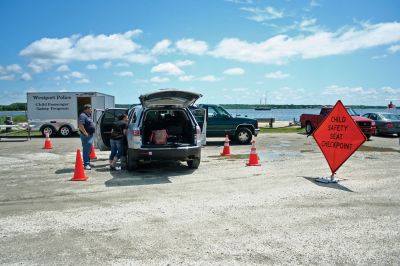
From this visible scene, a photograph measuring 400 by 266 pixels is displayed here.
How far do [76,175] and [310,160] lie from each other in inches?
290

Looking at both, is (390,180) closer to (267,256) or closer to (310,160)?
(310,160)

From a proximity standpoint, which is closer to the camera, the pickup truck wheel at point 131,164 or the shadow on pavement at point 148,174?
the shadow on pavement at point 148,174

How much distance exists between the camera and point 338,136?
339 inches

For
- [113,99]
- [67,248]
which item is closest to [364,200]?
[67,248]

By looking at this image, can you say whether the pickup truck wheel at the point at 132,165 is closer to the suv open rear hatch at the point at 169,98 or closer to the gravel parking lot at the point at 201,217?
the gravel parking lot at the point at 201,217

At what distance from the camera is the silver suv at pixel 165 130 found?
935 centimetres

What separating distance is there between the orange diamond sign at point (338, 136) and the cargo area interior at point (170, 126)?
135 inches

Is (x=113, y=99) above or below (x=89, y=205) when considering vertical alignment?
above

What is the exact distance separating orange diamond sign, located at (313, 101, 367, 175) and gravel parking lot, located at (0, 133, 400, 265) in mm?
631

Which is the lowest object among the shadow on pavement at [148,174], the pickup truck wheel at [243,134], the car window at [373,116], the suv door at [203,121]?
the shadow on pavement at [148,174]

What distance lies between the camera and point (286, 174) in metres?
9.36

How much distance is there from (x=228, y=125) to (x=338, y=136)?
9.45m

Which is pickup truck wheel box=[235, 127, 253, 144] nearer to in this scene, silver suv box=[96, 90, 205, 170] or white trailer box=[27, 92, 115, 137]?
silver suv box=[96, 90, 205, 170]

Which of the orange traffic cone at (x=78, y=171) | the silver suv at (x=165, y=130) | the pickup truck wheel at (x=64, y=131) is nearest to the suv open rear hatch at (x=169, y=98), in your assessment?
the silver suv at (x=165, y=130)
